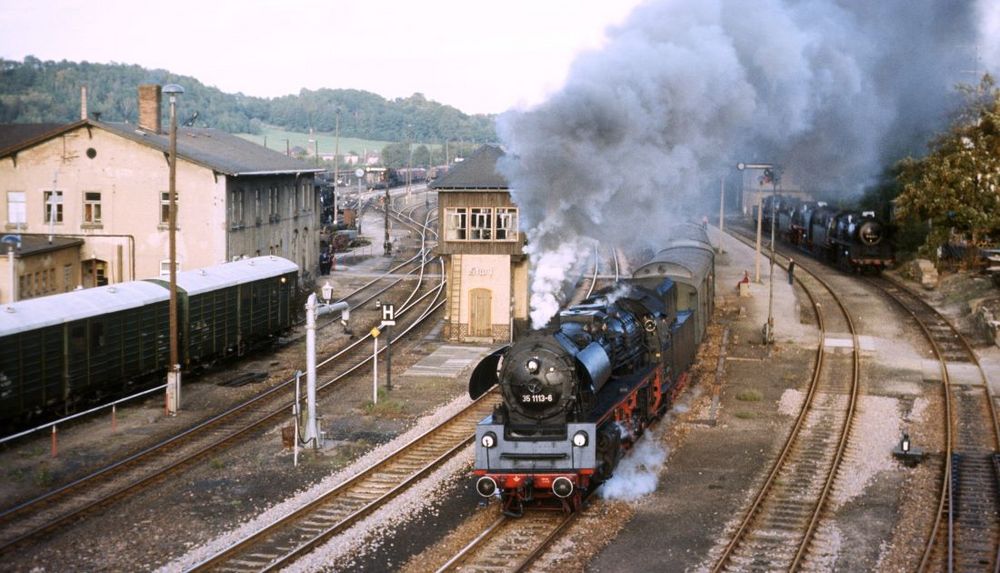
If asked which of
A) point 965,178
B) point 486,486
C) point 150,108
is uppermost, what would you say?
point 150,108

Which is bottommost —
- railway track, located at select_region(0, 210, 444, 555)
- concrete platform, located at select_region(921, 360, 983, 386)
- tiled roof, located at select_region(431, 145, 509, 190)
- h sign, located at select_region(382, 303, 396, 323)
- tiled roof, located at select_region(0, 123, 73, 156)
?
railway track, located at select_region(0, 210, 444, 555)

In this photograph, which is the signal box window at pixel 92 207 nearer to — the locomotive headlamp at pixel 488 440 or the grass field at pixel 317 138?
the locomotive headlamp at pixel 488 440

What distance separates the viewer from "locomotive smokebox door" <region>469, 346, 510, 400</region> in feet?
59.7

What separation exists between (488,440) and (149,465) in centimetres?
782

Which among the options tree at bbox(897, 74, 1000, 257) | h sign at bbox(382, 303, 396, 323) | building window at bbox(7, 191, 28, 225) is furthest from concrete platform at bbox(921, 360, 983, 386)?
building window at bbox(7, 191, 28, 225)

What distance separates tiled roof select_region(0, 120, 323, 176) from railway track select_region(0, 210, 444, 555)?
1106 centimetres

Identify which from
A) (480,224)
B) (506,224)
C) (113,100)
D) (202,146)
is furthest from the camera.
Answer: (113,100)

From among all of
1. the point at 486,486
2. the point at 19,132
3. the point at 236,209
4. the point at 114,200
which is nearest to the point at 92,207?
the point at 114,200

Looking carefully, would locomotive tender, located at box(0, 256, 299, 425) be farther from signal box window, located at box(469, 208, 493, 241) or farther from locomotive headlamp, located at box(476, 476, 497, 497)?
locomotive headlamp, located at box(476, 476, 497, 497)

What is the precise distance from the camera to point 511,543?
16.0 meters

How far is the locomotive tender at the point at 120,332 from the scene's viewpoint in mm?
21641

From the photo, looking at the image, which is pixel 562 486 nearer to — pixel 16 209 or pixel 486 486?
pixel 486 486

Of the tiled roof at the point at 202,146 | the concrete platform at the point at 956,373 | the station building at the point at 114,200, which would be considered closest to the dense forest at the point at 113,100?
the tiled roof at the point at 202,146

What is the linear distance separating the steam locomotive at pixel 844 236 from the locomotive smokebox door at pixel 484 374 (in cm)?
2862
